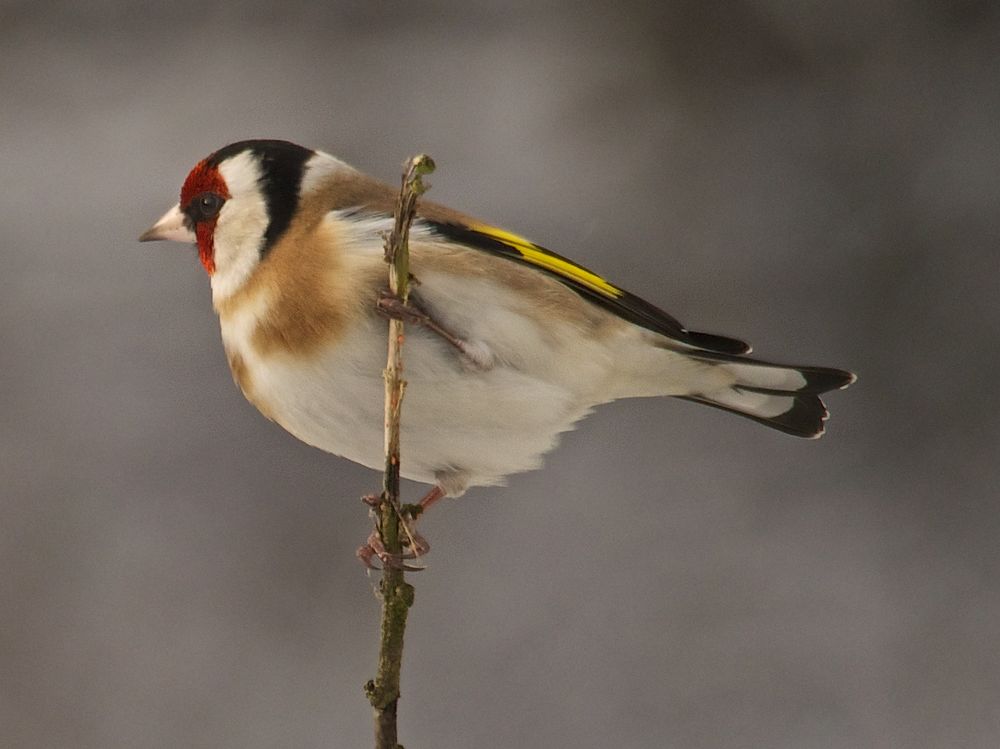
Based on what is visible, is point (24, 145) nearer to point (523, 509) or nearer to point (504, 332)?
point (523, 509)

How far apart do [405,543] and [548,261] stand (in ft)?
1.70

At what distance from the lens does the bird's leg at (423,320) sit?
1.52 meters

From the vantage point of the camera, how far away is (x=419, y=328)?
1754mm

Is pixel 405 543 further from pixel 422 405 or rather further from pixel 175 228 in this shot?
pixel 175 228

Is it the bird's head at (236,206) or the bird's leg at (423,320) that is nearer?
the bird's leg at (423,320)

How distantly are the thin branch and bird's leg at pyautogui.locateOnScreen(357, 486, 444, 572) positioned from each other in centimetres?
1

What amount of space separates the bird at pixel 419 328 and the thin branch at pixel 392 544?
0.23 metres

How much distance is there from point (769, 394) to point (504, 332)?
2.01 ft

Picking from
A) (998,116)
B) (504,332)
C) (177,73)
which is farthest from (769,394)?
(177,73)

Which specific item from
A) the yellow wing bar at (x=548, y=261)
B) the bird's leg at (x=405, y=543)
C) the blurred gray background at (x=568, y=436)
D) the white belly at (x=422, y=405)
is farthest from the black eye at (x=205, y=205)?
the blurred gray background at (x=568, y=436)

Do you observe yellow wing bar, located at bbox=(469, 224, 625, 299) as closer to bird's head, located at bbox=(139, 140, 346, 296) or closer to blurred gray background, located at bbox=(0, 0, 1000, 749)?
bird's head, located at bbox=(139, 140, 346, 296)

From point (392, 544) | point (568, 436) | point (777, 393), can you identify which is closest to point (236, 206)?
point (392, 544)

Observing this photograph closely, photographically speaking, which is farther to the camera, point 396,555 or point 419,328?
point 419,328

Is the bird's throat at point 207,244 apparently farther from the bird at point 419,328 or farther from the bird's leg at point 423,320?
the bird's leg at point 423,320
